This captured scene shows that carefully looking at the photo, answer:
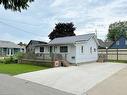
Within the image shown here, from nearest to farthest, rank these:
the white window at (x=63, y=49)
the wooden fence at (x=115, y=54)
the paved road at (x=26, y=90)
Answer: the paved road at (x=26, y=90)
the white window at (x=63, y=49)
the wooden fence at (x=115, y=54)

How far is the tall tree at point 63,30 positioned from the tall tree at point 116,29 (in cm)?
2926

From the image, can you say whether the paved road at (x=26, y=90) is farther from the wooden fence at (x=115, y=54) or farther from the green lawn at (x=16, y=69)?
the wooden fence at (x=115, y=54)

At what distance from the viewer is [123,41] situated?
56031mm

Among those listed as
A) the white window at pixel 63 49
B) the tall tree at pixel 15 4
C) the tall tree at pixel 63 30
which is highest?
the tall tree at pixel 63 30

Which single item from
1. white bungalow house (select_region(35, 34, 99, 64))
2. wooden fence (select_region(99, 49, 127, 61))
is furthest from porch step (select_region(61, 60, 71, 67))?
wooden fence (select_region(99, 49, 127, 61))

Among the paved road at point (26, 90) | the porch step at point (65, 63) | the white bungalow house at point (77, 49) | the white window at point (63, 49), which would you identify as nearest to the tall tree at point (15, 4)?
the paved road at point (26, 90)

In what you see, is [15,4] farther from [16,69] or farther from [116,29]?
[116,29]

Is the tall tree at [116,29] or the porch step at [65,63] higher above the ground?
the tall tree at [116,29]

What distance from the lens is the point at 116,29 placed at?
86625mm

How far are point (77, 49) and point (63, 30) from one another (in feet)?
111

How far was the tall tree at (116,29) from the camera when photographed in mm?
84981

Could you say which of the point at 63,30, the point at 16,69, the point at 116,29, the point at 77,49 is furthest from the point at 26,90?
the point at 116,29

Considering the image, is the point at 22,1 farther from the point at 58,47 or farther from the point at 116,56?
the point at 116,56

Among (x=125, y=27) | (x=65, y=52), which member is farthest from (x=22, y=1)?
(x=125, y=27)
